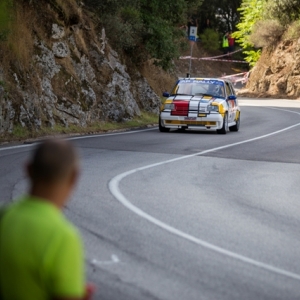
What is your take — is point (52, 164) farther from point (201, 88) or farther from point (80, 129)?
point (201, 88)

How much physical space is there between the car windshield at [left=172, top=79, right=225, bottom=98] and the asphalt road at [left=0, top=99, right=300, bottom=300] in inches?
238

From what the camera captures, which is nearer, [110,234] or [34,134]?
[110,234]

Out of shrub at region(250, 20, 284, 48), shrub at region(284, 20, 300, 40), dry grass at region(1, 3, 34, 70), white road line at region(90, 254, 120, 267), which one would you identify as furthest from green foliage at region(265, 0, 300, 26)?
white road line at region(90, 254, 120, 267)

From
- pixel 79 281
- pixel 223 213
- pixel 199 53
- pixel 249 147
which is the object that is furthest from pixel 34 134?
pixel 199 53

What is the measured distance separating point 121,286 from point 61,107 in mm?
20040

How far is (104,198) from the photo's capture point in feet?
39.2

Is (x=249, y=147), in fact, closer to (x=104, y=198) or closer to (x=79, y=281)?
(x=104, y=198)

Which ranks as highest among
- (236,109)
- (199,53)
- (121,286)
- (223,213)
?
(121,286)

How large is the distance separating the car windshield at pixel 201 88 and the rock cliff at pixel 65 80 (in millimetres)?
3199

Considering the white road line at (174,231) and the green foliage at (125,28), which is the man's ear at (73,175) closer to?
the white road line at (174,231)

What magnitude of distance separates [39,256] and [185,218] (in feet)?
24.7

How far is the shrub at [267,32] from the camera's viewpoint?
243 ft

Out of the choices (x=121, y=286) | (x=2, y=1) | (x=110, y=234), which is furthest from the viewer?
(x=2, y=1)

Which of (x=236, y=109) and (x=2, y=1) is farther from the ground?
(x=2, y=1)
